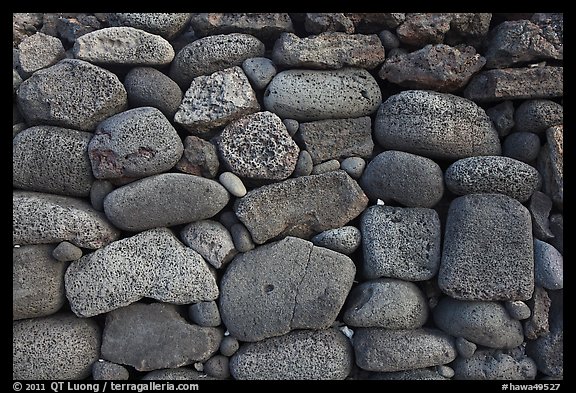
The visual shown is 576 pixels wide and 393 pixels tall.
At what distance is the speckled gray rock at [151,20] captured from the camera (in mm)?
2297

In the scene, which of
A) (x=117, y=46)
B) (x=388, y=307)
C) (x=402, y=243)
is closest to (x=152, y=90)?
(x=117, y=46)

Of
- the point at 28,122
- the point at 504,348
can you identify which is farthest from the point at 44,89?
the point at 504,348

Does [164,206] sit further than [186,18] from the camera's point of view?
No

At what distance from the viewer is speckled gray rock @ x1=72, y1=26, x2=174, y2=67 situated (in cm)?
223

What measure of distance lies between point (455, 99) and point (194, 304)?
1.58m

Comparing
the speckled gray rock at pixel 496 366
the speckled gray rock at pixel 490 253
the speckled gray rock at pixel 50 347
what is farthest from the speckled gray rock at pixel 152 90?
the speckled gray rock at pixel 496 366

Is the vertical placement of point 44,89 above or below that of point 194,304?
above

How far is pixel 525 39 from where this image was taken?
230 centimetres

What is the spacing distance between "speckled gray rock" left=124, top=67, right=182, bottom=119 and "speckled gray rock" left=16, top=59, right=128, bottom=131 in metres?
0.07

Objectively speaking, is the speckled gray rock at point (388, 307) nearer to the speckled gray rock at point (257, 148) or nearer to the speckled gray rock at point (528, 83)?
the speckled gray rock at point (257, 148)

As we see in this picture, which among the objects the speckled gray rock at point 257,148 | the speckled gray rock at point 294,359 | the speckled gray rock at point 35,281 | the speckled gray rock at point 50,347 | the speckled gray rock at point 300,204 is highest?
the speckled gray rock at point 257,148

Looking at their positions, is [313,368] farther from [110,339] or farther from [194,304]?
[110,339]

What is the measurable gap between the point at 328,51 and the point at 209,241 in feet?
3.46

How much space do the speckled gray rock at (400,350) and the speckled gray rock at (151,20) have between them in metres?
1.73
